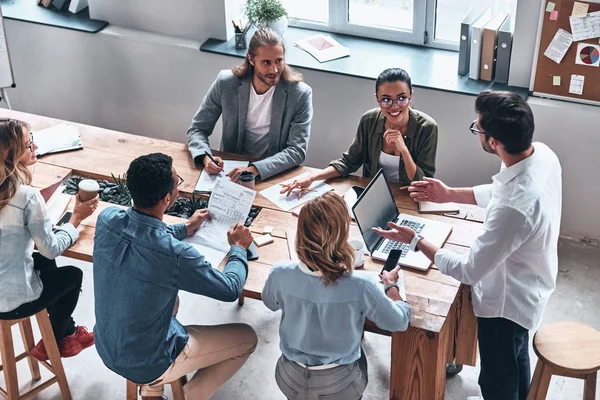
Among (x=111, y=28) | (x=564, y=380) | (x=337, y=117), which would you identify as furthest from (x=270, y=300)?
(x=111, y=28)

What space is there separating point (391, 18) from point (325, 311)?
2.59 meters

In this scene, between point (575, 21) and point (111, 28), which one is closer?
point (575, 21)

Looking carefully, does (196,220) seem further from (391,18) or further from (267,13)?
(391,18)

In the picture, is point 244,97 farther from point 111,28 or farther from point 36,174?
point 111,28

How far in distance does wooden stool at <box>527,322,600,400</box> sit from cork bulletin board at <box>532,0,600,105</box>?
4.83ft

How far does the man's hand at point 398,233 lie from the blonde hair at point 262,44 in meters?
1.07

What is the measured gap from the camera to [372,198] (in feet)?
10.1

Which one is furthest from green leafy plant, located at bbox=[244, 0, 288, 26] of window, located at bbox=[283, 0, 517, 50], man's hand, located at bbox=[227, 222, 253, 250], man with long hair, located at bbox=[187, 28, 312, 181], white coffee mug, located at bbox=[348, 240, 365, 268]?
white coffee mug, located at bbox=[348, 240, 365, 268]

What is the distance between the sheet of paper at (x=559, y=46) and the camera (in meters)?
3.90

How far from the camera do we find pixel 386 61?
178 inches

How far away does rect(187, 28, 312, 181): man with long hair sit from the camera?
3627 millimetres

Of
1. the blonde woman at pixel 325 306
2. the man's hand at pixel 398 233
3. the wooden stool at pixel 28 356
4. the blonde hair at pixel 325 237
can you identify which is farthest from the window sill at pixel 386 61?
the wooden stool at pixel 28 356

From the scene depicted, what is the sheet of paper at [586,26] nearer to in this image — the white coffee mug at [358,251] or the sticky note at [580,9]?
the sticky note at [580,9]

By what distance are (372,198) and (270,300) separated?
62 centimetres
